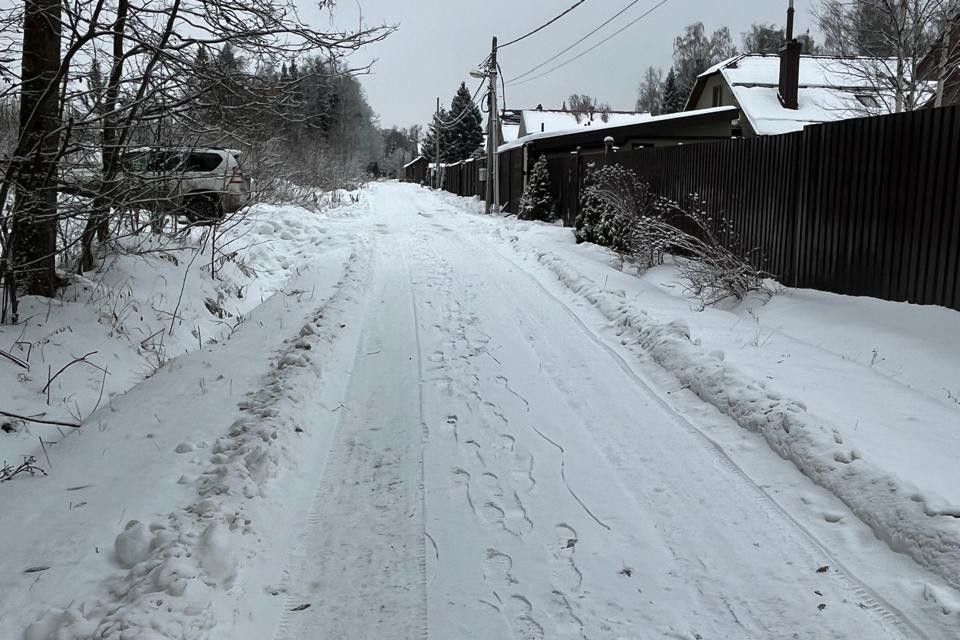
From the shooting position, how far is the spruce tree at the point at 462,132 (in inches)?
3004

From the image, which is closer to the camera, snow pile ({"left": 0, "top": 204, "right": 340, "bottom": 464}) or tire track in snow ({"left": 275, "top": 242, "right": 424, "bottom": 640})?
tire track in snow ({"left": 275, "top": 242, "right": 424, "bottom": 640})

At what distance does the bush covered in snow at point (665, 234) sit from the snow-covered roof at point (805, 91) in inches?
554

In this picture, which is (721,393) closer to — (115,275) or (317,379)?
(317,379)

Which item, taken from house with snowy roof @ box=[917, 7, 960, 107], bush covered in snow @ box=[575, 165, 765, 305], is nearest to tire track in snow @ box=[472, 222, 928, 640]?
bush covered in snow @ box=[575, 165, 765, 305]

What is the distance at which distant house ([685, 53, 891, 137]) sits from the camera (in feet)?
87.6

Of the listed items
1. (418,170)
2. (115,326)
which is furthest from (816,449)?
(418,170)

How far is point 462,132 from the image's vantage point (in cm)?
7694

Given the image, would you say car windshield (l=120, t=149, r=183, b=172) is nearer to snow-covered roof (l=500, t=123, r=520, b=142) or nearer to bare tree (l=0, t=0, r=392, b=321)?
bare tree (l=0, t=0, r=392, b=321)

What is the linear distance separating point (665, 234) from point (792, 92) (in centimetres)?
2086

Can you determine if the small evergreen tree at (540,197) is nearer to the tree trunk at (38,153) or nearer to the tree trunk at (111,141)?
the tree trunk at (111,141)

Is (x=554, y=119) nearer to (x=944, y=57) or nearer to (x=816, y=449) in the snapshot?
(x=944, y=57)

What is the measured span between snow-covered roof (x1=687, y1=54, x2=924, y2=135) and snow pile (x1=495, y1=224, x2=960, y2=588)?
21.4 meters

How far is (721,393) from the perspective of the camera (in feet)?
17.7

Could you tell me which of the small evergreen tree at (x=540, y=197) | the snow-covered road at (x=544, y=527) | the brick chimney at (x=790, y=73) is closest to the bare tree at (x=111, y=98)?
the snow-covered road at (x=544, y=527)
